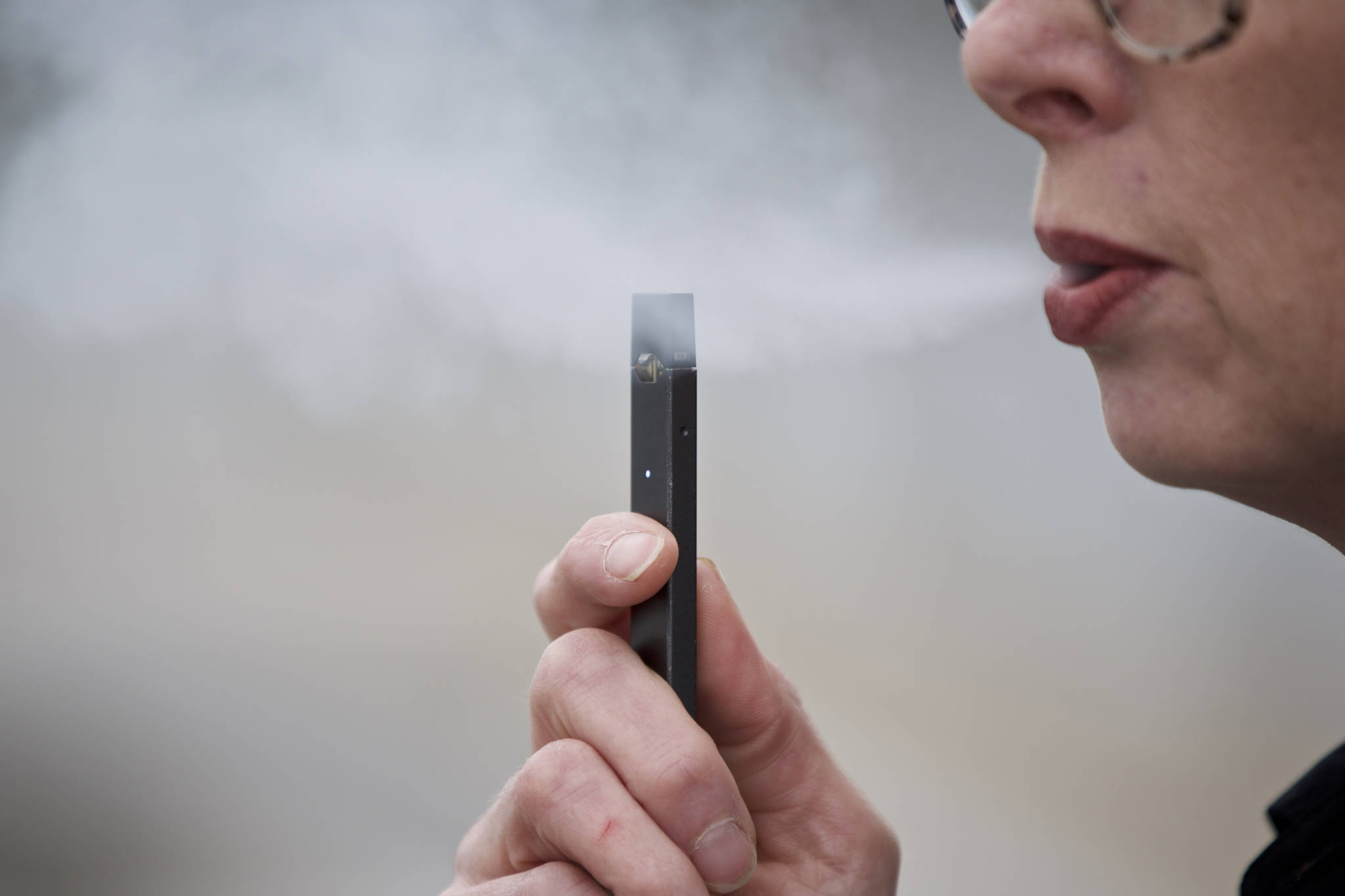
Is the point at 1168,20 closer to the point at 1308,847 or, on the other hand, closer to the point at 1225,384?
the point at 1225,384

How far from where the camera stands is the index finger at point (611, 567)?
0.56 metres

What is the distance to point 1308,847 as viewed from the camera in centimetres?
68

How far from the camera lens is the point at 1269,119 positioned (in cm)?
42

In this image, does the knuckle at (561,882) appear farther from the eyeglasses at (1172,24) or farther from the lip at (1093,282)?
the eyeglasses at (1172,24)

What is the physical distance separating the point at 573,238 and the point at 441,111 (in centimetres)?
48

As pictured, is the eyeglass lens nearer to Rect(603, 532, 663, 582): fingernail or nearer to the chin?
the chin

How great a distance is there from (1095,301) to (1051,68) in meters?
0.13

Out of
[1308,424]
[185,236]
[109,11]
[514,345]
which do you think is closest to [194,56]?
[109,11]

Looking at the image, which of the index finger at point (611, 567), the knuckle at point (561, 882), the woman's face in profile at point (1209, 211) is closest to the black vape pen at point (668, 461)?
the index finger at point (611, 567)

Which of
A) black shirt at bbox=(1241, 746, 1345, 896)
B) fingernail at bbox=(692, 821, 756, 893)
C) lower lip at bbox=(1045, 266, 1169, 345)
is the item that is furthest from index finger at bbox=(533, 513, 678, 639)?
black shirt at bbox=(1241, 746, 1345, 896)

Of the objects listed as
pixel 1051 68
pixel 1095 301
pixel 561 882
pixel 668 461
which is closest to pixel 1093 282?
pixel 1095 301

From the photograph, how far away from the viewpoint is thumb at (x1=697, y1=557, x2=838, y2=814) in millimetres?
630

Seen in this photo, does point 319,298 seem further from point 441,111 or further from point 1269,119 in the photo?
point 1269,119

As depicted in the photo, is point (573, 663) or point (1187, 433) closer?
point (1187, 433)
